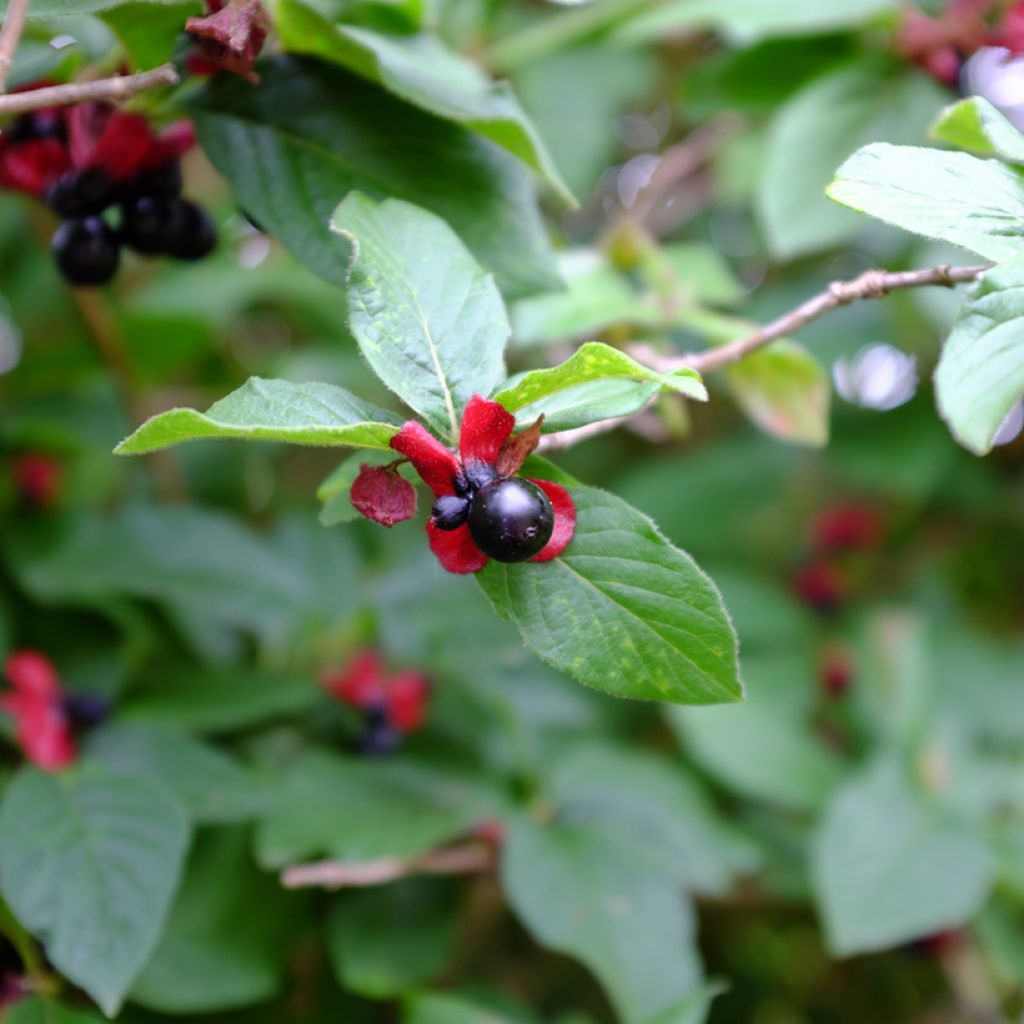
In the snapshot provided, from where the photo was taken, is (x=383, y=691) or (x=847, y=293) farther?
(x=383, y=691)

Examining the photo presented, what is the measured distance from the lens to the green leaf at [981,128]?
56 centimetres

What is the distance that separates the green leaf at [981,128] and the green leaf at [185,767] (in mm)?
710

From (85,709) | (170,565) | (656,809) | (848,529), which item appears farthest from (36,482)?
(848,529)

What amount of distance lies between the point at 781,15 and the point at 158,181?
64 centimetres

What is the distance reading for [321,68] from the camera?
0.76 meters

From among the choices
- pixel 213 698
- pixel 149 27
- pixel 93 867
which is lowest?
pixel 213 698

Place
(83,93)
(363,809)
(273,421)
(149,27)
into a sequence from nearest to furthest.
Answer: (273,421) → (83,93) → (149,27) → (363,809)

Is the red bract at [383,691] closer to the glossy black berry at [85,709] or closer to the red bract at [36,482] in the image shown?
the glossy black berry at [85,709]

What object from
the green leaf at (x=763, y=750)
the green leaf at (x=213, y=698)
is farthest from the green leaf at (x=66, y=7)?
the green leaf at (x=763, y=750)

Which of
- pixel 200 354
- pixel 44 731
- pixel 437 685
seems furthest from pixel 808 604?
pixel 44 731

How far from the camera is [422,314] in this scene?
1.85 feet

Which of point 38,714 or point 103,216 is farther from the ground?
point 103,216

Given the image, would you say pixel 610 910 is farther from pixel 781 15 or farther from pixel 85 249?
pixel 781 15

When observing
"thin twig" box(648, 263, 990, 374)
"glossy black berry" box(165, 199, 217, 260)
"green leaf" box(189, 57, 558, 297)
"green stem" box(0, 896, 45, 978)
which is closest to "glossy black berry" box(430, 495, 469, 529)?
"thin twig" box(648, 263, 990, 374)
